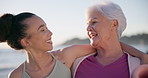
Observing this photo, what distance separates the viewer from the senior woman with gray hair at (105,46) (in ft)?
11.9

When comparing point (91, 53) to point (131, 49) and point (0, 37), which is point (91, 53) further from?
point (0, 37)

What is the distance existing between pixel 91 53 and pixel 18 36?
0.82m

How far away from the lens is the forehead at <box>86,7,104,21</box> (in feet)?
12.1

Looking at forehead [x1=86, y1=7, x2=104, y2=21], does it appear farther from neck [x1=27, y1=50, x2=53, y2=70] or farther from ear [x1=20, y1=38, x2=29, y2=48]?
ear [x1=20, y1=38, x2=29, y2=48]

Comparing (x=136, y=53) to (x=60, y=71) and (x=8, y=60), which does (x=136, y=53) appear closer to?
(x=60, y=71)

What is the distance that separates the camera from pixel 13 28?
12.7ft

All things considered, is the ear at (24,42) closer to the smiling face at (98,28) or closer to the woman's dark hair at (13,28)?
the woman's dark hair at (13,28)

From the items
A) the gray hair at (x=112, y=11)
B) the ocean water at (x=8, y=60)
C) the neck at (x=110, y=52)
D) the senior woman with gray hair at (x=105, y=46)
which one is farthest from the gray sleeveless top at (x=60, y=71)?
the ocean water at (x=8, y=60)

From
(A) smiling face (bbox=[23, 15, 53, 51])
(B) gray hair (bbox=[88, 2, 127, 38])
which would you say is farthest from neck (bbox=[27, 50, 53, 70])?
(B) gray hair (bbox=[88, 2, 127, 38])

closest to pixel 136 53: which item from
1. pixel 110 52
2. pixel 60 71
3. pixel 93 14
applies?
pixel 110 52

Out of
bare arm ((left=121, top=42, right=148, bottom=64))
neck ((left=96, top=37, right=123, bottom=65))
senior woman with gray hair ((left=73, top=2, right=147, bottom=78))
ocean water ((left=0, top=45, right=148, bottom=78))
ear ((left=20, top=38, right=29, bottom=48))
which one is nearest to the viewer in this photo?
bare arm ((left=121, top=42, right=148, bottom=64))

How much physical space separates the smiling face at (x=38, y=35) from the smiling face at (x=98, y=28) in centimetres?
43

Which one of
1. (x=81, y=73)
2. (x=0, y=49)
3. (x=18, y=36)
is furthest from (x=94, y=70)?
(x=0, y=49)

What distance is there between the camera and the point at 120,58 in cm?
367
